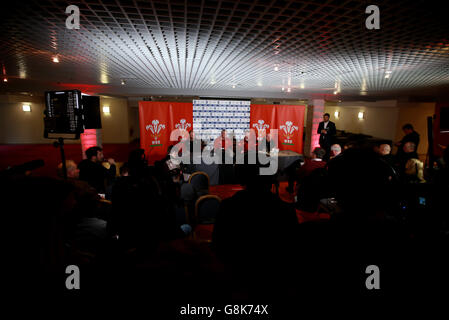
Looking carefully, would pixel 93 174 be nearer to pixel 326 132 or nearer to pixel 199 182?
pixel 199 182

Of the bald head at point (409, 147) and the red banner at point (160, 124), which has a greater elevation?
the red banner at point (160, 124)

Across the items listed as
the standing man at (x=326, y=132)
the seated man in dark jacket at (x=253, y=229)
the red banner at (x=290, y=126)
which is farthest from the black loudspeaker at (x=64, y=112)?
the standing man at (x=326, y=132)

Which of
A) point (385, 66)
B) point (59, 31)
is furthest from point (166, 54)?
point (385, 66)

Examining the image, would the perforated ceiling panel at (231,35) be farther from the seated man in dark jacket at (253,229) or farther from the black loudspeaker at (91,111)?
the seated man in dark jacket at (253,229)

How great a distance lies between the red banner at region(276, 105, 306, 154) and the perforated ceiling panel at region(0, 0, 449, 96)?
4088 millimetres

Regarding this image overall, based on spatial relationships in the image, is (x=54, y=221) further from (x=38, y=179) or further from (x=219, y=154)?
(x=219, y=154)

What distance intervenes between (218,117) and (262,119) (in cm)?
155

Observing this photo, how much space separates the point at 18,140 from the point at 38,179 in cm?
1676

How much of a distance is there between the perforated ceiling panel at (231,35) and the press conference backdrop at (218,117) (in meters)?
3.55

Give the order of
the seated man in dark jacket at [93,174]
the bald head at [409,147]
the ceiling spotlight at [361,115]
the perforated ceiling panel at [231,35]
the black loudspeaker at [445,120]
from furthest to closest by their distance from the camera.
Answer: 1. the ceiling spotlight at [361,115]
2. the black loudspeaker at [445,120]
3. the bald head at [409,147]
4. the seated man in dark jacket at [93,174]
5. the perforated ceiling panel at [231,35]

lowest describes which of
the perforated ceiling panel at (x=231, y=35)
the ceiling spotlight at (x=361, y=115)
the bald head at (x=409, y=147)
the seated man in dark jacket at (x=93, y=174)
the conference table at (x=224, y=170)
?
the conference table at (x=224, y=170)

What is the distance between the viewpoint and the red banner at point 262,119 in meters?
7.43

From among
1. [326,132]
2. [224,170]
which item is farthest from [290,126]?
[224,170]

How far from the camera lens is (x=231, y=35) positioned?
206cm
